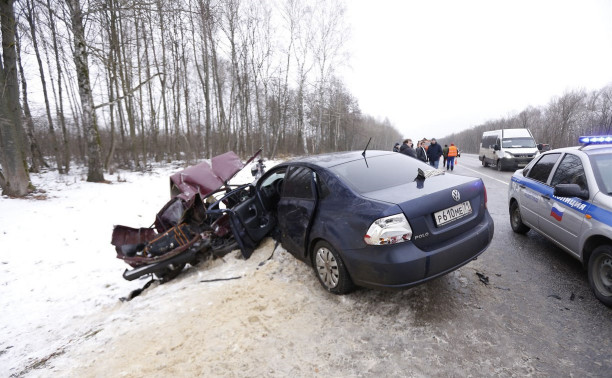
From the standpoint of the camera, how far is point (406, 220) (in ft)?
8.59

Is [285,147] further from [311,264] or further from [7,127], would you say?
[311,264]

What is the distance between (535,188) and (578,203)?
1.09m

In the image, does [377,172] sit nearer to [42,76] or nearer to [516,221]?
[516,221]

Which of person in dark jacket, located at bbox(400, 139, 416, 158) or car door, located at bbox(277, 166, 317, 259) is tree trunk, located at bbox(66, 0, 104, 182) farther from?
person in dark jacket, located at bbox(400, 139, 416, 158)

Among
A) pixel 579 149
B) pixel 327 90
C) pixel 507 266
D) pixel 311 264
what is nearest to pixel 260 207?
pixel 311 264

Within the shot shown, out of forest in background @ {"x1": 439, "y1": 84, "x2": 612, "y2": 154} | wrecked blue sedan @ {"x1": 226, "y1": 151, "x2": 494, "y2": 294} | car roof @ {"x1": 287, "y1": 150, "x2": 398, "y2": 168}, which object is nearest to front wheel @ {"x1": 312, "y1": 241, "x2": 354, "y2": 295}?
wrecked blue sedan @ {"x1": 226, "y1": 151, "x2": 494, "y2": 294}

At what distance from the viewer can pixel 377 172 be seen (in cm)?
343

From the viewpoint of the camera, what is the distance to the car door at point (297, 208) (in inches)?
135

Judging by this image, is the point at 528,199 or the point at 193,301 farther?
the point at 528,199

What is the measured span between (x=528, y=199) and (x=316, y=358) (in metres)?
4.00

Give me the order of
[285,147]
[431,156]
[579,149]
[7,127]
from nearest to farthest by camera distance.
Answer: [579,149] < [7,127] < [431,156] < [285,147]

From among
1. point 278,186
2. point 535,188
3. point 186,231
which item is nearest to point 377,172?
point 278,186

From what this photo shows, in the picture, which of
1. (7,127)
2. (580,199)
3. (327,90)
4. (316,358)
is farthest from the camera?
(327,90)

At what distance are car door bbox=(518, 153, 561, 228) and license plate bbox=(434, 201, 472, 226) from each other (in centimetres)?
176
